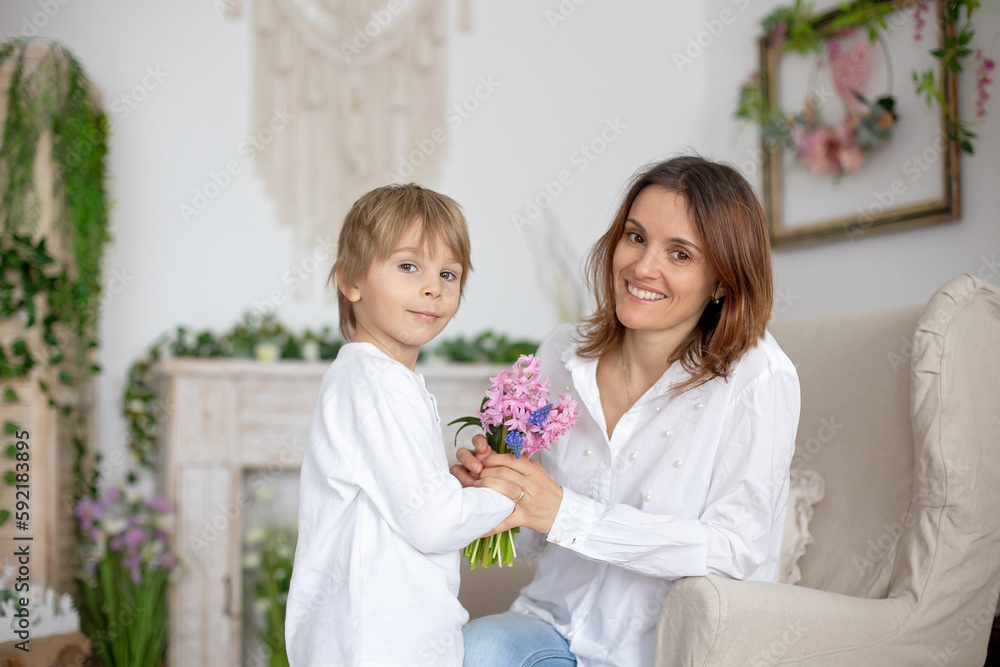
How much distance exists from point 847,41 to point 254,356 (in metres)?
2.61

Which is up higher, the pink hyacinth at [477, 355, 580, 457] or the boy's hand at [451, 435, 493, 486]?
the pink hyacinth at [477, 355, 580, 457]

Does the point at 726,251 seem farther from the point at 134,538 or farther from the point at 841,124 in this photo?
the point at 134,538

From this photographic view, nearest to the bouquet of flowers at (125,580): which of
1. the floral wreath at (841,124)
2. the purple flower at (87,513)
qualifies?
the purple flower at (87,513)

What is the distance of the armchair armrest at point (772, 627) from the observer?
4.29 ft

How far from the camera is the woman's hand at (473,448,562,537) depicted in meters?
1.36

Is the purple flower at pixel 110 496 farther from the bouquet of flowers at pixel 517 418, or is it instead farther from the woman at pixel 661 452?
the bouquet of flowers at pixel 517 418

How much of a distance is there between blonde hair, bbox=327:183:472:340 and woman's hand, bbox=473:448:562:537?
1.21 ft

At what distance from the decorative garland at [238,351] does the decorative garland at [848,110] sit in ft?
4.65

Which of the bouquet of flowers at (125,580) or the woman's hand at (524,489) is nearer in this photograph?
the woman's hand at (524,489)

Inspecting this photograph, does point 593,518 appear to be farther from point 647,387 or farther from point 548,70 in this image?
point 548,70

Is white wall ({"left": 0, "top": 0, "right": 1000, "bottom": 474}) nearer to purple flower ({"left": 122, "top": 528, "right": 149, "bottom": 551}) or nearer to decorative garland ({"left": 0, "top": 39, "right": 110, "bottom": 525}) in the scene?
decorative garland ({"left": 0, "top": 39, "right": 110, "bottom": 525})

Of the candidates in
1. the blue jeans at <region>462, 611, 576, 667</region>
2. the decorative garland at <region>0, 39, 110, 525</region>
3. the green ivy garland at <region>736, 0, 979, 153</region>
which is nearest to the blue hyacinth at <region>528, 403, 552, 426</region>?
the blue jeans at <region>462, 611, 576, 667</region>

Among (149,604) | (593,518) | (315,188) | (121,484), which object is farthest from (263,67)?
(593,518)

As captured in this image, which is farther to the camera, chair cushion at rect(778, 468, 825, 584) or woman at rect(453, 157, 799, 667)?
chair cushion at rect(778, 468, 825, 584)
